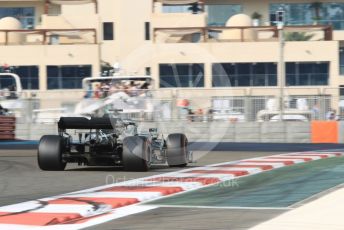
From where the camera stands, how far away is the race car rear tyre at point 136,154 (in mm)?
12898

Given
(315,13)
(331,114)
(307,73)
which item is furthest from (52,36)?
(331,114)

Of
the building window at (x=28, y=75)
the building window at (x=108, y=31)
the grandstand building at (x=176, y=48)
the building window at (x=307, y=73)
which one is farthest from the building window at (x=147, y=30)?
the building window at (x=307, y=73)

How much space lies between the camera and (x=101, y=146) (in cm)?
1342

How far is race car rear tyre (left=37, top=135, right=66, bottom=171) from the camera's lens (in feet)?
44.1

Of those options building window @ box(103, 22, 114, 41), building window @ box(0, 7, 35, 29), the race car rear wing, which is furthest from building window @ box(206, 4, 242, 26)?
the race car rear wing

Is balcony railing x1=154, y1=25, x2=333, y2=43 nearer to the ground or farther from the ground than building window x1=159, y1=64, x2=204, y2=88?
farther from the ground

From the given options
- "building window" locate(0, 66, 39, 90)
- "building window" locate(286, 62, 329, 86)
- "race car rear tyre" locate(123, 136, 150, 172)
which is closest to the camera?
"race car rear tyre" locate(123, 136, 150, 172)

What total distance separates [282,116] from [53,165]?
42.2 ft

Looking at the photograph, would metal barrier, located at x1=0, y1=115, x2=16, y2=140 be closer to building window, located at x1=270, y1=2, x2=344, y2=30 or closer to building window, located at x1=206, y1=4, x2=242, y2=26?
building window, located at x1=206, y1=4, x2=242, y2=26

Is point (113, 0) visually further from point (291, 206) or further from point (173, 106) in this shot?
point (291, 206)

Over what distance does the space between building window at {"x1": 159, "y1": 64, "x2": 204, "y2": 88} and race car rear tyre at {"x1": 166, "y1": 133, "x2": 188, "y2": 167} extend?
26701 mm

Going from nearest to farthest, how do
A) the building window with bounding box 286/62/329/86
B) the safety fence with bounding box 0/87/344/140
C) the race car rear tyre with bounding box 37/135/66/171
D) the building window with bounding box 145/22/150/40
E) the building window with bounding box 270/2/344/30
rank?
the race car rear tyre with bounding box 37/135/66/171
the safety fence with bounding box 0/87/344/140
the building window with bounding box 286/62/329/86
the building window with bounding box 145/22/150/40
the building window with bounding box 270/2/344/30

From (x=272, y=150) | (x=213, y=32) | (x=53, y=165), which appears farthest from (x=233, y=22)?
(x=53, y=165)

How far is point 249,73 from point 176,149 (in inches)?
1306
